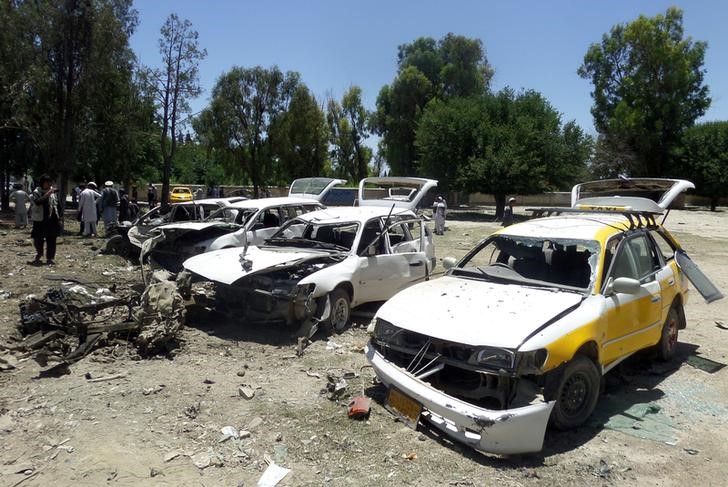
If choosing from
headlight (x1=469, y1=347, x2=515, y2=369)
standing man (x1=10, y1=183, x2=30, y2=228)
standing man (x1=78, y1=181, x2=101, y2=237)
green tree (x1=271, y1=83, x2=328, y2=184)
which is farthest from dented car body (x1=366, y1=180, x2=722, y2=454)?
green tree (x1=271, y1=83, x2=328, y2=184)

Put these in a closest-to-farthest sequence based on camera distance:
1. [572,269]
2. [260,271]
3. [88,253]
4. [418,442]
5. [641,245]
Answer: [418,442] < [572,269] < [641,245] < [260,271] < [88,253]

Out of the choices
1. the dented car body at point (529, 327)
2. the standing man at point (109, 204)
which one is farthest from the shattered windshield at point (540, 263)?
the standing man at point (109, 204)

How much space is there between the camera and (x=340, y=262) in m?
7.50

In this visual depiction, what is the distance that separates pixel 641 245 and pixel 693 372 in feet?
Answer: 4.96

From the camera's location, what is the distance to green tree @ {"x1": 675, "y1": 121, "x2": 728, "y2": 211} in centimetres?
4478

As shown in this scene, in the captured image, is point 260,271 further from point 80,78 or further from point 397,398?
point 80,78

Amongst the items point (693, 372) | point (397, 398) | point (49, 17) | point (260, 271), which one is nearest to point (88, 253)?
point (260, 271)

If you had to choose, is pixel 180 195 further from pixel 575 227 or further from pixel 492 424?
pixel 492 424

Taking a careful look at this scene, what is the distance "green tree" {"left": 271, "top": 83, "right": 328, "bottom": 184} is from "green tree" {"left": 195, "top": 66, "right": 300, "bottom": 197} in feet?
1.36

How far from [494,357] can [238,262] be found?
13.3 feet

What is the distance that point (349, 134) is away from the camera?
51.2 meters

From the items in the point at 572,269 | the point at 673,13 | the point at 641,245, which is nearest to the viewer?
the point at 572,269

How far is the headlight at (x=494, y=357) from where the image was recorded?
4.12m

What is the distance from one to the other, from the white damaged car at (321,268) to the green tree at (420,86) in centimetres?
3881
